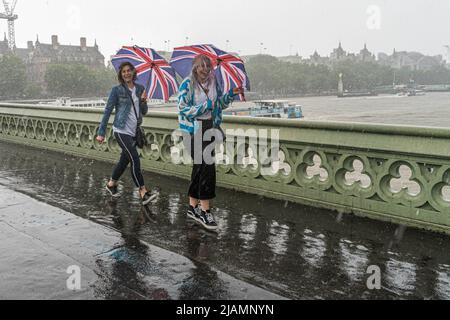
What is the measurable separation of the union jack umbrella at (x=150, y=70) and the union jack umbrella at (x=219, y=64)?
1103mm

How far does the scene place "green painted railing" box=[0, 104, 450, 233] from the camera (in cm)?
502

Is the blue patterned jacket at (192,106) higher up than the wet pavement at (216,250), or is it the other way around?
the blue patterned jacket at (192,106)

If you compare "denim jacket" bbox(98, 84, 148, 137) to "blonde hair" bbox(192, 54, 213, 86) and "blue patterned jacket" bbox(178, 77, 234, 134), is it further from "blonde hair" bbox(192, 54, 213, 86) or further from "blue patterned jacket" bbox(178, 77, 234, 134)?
"blonde hair" bbox(192, 54, 213, 86)

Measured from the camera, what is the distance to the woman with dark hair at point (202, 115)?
5082 mm

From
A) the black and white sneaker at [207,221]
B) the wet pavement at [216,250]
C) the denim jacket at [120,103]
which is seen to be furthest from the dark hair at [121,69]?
the black and white sneaker at [207,221]

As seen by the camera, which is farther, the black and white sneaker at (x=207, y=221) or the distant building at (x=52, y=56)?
the distant building at (x=52, y=56)

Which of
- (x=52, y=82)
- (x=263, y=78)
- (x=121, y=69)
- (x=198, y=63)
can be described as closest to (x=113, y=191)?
(x=121, y=69)

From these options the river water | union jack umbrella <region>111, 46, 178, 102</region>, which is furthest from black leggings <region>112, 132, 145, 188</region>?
the river water

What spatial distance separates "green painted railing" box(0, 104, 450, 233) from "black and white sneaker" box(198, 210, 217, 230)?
1511 mm

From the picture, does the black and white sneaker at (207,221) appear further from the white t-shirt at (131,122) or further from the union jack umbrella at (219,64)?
the white t-shirt at (131,122)

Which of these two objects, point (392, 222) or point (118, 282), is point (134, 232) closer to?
point (118, 282)

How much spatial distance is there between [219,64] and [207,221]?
6.04 ft

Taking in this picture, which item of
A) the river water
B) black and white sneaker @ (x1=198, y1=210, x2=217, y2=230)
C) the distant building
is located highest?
the distant building
